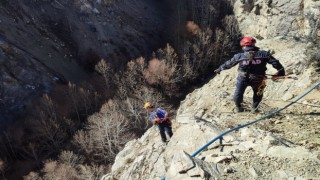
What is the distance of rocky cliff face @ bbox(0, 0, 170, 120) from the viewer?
36.5 meters

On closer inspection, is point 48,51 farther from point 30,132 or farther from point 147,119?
point 147,119

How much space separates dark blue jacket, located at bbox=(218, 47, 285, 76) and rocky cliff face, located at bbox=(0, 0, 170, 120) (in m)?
32.3

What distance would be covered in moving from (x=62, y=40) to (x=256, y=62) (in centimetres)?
3619


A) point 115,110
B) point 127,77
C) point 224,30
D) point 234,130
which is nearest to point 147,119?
point 115,110

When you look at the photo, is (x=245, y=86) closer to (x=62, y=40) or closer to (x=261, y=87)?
(x=261, y=87)

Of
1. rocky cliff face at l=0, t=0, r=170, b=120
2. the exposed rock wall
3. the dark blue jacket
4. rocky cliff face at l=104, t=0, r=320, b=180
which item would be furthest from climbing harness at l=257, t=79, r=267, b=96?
rocky cliff face at l=0, t=0, r=170, b=120

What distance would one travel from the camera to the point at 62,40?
137 ft

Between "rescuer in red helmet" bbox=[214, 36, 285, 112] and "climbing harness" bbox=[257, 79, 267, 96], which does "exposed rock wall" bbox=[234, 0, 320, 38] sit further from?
"rescuer in red helmet" bbox=[214, 36, 285, 112]

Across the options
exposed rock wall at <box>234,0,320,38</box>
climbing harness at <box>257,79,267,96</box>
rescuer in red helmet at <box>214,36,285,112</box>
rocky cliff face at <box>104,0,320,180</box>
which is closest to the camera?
rocky cliff face at <box>104,0,320,180</box>

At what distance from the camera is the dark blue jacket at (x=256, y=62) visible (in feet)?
31.2

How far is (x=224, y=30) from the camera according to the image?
45.4 m

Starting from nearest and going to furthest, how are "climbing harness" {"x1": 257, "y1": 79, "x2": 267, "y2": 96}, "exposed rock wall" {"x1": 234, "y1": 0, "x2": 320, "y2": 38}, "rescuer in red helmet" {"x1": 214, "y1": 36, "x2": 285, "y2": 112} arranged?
"rescuer in red helmet" {"x1": 214, "y1": 36, "x2": 285, "y2": 112} → "climbing harness" {"x1": 257, "y1": 79, "x2": 267, "y2": 96} → "exposed rock wall" {"x1": 234, "y1": 0, "x2": 320, "y2": 38}

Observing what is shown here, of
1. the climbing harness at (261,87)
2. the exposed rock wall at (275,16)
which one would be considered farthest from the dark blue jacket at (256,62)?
the exposed rock wall at (275,16)

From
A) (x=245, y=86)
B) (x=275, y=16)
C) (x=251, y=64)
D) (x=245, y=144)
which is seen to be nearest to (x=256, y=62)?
(x=251, y=64)
